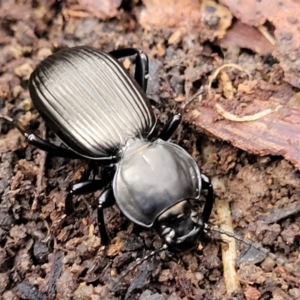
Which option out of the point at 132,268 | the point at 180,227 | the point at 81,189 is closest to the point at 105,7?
the point at 81,189

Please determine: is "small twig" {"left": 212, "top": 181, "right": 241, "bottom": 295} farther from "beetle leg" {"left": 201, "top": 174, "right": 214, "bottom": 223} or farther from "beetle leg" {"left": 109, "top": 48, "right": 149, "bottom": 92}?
"beetle leg" {"left": 109, "top": 48, "right": 149, "bottom": 92}

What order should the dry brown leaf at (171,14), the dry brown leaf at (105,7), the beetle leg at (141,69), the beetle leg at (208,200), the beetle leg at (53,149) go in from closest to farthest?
the beetle leg at (208,200)
the beetle leg at (53,149)
the beetle leg at (141,69)
the dry brown leaf at (171,14)
the dry brown leaf at (105,7)

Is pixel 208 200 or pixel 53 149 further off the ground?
pixel 53 149

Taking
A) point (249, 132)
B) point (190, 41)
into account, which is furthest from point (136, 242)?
point (190, 41)

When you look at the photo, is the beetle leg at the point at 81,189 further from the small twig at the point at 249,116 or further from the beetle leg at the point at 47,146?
the small twig at the point at 249,116

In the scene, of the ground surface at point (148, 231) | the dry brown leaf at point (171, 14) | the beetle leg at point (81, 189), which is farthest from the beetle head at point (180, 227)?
the dry brown leaf at point (171, 14)

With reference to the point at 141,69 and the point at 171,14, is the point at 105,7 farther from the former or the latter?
the point at 141,69

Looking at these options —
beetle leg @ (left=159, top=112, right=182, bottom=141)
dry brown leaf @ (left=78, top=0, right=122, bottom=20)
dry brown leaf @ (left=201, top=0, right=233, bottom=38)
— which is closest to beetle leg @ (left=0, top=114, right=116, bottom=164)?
beetle leg @ (left=159, top=112, right=182, bottom=141)
